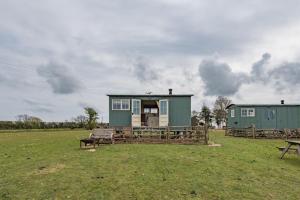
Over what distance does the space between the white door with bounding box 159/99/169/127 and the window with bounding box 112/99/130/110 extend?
2492 millimetres

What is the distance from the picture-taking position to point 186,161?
394 inches

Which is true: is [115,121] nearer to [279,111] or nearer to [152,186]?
[152,186]

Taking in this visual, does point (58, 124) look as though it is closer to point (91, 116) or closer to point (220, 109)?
point (91, 116)

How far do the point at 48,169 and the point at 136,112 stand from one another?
13005mm

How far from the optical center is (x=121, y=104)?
71.2ft

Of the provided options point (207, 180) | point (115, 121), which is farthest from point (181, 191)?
point (115, 121)

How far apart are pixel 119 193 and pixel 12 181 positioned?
9.80 feet

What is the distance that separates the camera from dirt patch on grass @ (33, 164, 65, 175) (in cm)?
828

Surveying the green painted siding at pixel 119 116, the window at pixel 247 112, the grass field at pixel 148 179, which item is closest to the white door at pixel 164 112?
the green painted siding at pixel 119 116

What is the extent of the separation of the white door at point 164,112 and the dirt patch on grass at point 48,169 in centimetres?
1265

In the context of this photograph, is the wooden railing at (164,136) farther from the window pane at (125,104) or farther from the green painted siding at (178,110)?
the window pane at (125,104)

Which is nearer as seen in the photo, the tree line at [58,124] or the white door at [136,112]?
the white door at [136,112]

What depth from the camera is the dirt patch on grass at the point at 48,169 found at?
8.28 meters

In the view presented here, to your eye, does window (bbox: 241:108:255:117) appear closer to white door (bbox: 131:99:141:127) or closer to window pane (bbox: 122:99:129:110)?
white door (bbox: 131:99:141:127)
